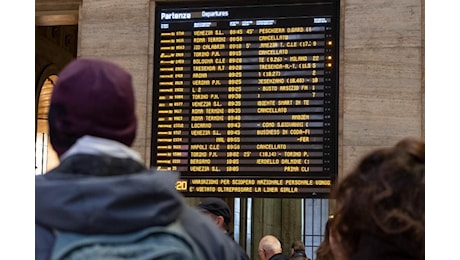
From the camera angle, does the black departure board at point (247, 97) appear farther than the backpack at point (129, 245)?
Yes

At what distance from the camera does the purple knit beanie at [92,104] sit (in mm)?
1668

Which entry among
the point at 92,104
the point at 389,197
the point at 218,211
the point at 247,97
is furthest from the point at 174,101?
the point at 92,104

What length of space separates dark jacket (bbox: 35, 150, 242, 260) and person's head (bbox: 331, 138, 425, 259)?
0.35m

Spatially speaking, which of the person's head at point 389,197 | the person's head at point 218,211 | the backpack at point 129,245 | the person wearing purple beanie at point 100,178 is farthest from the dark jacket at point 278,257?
Result: the backpack at point 129,245

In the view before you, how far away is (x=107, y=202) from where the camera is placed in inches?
63.0

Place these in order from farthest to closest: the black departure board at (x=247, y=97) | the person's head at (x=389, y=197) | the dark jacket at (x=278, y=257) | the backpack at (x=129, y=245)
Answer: the black departure board at (x=247, y=97), the dark jacket at (x=278, y=257), the person's head at (x=389, y=197), the backpack at (x=129, y=245)

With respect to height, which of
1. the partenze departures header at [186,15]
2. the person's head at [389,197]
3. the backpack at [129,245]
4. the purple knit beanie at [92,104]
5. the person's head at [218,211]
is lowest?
the person's head at [218,211]

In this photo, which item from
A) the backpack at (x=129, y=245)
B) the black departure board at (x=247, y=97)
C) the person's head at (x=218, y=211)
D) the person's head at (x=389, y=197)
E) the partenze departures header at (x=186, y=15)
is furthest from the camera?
the partenze departures header at (x=186, y=15)

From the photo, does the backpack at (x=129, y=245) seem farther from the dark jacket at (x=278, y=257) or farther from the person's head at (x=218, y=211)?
the dark jacket at (x=278, y=257)
